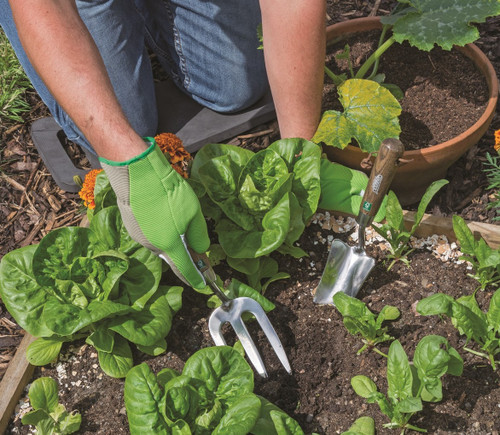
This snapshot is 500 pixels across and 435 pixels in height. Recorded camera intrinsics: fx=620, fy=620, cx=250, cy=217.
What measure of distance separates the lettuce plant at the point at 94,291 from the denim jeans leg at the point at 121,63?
78 cm

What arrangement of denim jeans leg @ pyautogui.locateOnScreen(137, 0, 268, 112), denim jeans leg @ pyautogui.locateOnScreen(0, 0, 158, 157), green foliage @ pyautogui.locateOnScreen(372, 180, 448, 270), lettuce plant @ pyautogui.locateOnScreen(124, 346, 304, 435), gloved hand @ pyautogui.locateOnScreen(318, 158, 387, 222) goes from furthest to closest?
denim jeans leg @ pyautogui.locateOnScreen(137, 0, 268, 112) → denim jeans leg @ pyautogui.locateOnScreen(0, 0, 158, 157) → gloved hand @ pyautogui.locateOnScreen(318, 158, 387, 222) → green foliage @ pyautogui.locateOnScreen(372, 180, 448, 270) → lettuce plant @ pyautogui.locateOnScreen(124, 346, 304, 435)

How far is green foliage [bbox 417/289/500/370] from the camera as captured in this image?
5.65ft

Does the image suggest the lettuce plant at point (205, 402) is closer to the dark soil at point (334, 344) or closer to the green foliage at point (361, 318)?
the dark soil at point (334, 344)

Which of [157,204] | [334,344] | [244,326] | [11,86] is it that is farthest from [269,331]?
[11,86]

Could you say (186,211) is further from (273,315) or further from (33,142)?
(33,142)

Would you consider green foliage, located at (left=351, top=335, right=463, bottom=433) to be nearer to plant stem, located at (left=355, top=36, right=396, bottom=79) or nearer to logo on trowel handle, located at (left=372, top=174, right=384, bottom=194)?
logo on trowel handle, located at (left=372, top=174, right=384, bottom=194)

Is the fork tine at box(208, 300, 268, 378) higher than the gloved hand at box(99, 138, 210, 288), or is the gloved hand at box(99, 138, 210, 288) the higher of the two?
the gloved hand at box(99, 138, 210, 288)

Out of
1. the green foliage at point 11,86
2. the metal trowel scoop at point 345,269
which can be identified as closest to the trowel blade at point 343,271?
the metal trowel scoop at point 345,269

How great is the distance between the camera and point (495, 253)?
6.23 ft

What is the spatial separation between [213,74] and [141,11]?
430 millimetres

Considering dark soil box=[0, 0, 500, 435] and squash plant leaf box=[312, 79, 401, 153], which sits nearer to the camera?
dark soil box=[0, 0, 500, 435]

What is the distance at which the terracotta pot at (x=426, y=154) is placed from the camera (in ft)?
7.08

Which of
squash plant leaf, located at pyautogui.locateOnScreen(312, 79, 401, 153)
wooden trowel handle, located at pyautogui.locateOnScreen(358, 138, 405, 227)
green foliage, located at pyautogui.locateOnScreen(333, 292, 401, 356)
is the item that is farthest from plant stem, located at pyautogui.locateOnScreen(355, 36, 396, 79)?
green foliage, located at pyautogui.locateOnScreen(333, 292, 401, 356)

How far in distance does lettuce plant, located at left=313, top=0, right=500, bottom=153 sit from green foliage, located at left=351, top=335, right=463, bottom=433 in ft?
2.25
